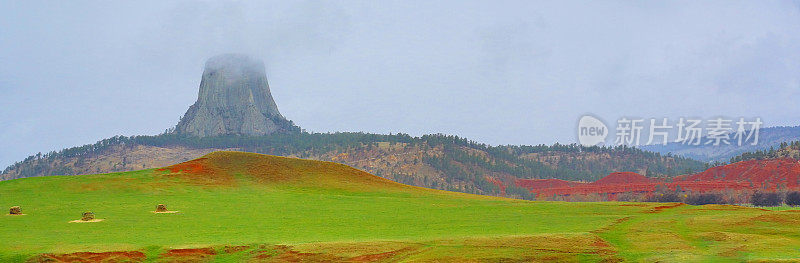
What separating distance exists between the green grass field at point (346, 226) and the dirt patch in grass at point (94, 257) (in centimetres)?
18

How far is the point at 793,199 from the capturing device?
4658 inches

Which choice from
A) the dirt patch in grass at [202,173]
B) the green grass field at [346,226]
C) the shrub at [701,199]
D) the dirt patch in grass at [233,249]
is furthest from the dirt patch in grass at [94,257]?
the shrub at [701,199]

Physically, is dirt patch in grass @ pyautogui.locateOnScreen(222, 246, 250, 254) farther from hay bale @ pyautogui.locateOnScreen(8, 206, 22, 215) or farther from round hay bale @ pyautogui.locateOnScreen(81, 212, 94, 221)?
hay bale @ pyautogui.locateOnScreen(8, 206, 22, 215)

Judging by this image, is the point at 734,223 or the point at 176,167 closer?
the point at 734,223

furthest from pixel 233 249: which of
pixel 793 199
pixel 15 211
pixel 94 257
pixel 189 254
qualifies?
pixel 793 199

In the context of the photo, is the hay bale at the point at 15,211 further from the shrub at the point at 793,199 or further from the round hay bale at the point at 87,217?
the shrub at the point at 793,199

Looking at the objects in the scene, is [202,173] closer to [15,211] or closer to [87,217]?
[15,211]

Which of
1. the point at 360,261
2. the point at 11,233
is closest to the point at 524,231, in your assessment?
the point at 360,261

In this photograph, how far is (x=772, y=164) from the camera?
575ft

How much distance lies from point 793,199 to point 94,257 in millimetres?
117908

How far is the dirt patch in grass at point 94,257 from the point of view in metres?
39.7

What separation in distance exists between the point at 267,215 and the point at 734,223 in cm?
4058

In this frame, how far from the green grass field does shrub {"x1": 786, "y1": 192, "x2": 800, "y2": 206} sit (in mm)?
66211

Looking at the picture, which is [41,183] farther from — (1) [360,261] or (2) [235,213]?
(1) [360,261]
